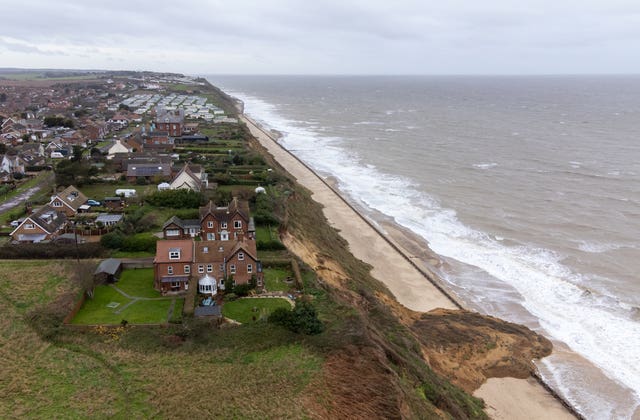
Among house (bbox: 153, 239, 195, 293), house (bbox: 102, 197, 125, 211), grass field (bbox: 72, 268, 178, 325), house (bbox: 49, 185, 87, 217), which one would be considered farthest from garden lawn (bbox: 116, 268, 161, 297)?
house (bbox: 102, 197, 125, 211)

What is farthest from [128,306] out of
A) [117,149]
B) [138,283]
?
[117,149]

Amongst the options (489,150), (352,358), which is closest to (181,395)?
(352,358)

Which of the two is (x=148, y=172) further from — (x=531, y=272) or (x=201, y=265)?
(x=531, y=272)

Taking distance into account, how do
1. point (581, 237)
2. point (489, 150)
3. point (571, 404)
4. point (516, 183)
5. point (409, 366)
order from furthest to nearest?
point (489, 150), point (516, 183), point (581, 237), point (571, 404), point (409, 366)

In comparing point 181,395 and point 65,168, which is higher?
point 65,168

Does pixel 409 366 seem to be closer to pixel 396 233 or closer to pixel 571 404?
pixel 571 404

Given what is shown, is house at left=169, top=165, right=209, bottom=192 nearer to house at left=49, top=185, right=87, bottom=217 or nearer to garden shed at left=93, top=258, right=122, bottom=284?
house at left=49, top=185, right=87, bottom=217
